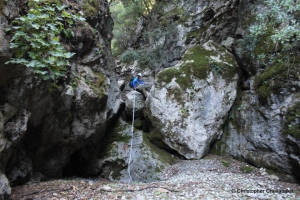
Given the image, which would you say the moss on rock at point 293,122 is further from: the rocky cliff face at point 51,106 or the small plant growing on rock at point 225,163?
the rocky cliff face at point 51,106

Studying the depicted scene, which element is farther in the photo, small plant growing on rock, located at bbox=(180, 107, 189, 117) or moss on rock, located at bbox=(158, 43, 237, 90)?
moss on rock, located at bbox=(158, 43, 237, 90)

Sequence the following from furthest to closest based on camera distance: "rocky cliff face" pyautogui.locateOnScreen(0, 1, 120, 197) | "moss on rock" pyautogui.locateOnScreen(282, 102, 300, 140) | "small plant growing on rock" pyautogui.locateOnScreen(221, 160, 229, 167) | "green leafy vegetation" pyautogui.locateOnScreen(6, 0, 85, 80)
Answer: "small plant growing on rock" pyautogui.locateOnScreen(221, 160, 229, 167)
"moss on rock" pyautogui.locateOnScreen(282, 102, 300, 140)
"rocky cliff face" pyautogui.locateOnScreen(0, 1, 120, 197)
"green leafy vegetation" pyautogui.locateOnScreen(6, 0, 85, 80)

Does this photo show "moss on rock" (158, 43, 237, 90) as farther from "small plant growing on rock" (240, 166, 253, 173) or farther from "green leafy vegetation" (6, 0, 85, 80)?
"green leafy vegetation" (6, 0, 85, 80)

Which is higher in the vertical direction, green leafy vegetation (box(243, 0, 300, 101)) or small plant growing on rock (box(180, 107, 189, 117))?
green leafy vegetation (box(243, 0, 300, 101))

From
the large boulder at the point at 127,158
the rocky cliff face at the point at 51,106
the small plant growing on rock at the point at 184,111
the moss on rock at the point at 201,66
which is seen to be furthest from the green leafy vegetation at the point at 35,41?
the moss on rock at the point at 201,66

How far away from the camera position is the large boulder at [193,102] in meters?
8.74

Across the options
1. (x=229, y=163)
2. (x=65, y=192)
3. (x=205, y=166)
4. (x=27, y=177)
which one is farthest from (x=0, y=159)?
(x=229, y=163)

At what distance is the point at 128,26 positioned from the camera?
21.8 m

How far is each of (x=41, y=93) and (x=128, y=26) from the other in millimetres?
18321

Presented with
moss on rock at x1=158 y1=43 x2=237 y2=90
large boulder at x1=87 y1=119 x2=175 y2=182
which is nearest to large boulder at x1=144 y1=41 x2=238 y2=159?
moss on rock at x1=158 y1=43 x2=237 y2=90

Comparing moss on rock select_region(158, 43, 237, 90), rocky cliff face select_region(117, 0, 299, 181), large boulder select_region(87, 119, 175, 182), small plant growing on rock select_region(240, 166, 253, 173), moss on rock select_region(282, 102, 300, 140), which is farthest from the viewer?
moss on rock select_region(158, 43, 237, 90)

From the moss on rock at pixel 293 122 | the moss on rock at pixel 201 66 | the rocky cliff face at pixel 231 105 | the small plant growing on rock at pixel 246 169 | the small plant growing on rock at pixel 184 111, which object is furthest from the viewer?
the moss on rock at pixel 201 66

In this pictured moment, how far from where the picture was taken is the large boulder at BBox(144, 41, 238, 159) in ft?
28.7

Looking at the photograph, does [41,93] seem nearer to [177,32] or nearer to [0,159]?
[0,159]
